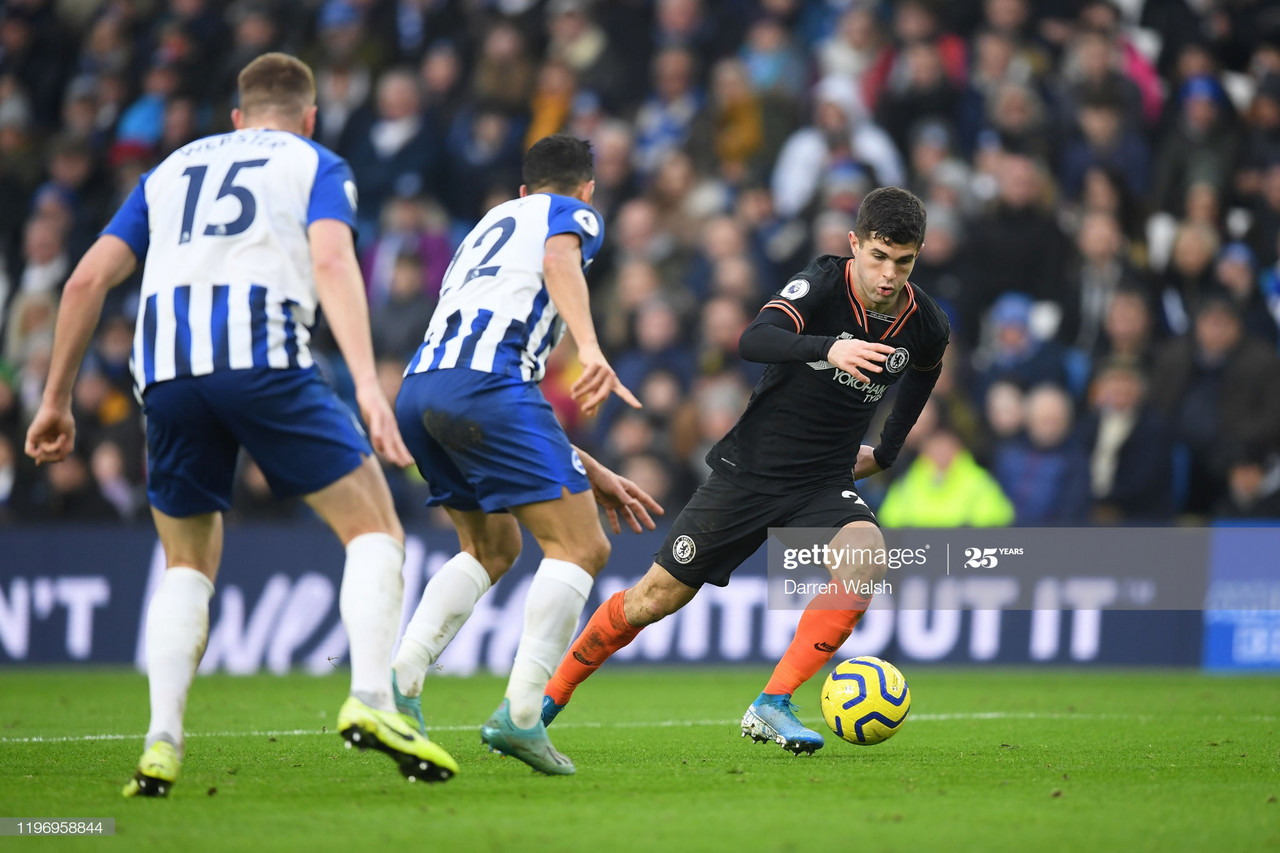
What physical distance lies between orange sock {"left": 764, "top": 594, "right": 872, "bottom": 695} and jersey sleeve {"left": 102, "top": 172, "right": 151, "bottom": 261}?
3048 millimetres

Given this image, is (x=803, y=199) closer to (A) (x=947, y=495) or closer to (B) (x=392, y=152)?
(A) (x=947, y=495)

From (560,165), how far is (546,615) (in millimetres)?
1764

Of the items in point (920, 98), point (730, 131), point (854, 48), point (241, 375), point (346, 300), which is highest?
point (854, 48)

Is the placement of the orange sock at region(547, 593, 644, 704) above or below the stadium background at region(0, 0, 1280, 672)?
below

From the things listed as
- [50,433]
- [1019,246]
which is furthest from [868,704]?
[1019,246]

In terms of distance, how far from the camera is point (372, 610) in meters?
4.96

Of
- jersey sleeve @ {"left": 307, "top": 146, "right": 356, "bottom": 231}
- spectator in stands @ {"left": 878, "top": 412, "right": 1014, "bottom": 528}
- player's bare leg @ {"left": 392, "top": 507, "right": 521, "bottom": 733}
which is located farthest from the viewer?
spectator in stands @ {"left": 878, "top": 412, "right": 1014, "bottom": 528}

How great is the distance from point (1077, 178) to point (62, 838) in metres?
11.1

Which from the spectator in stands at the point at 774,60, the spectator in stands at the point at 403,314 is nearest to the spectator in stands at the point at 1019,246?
the spectator in stands at the point at 774,60

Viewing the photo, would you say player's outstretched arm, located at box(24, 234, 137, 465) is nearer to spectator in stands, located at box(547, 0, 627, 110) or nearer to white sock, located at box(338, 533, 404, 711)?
white sock, located at box(338, 533, 404, 711)

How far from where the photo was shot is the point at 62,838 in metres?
4.25

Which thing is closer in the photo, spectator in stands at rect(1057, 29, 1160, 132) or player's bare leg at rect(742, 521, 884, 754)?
player's bare leg at rect(742, 521, 884, 754)

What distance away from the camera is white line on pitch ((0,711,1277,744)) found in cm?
709

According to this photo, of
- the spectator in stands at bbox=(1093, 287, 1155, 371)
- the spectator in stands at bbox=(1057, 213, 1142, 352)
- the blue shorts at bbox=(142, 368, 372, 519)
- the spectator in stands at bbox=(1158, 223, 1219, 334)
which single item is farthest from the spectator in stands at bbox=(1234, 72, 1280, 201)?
the blue shorts at bbox=(142, 368, 372, 519)
